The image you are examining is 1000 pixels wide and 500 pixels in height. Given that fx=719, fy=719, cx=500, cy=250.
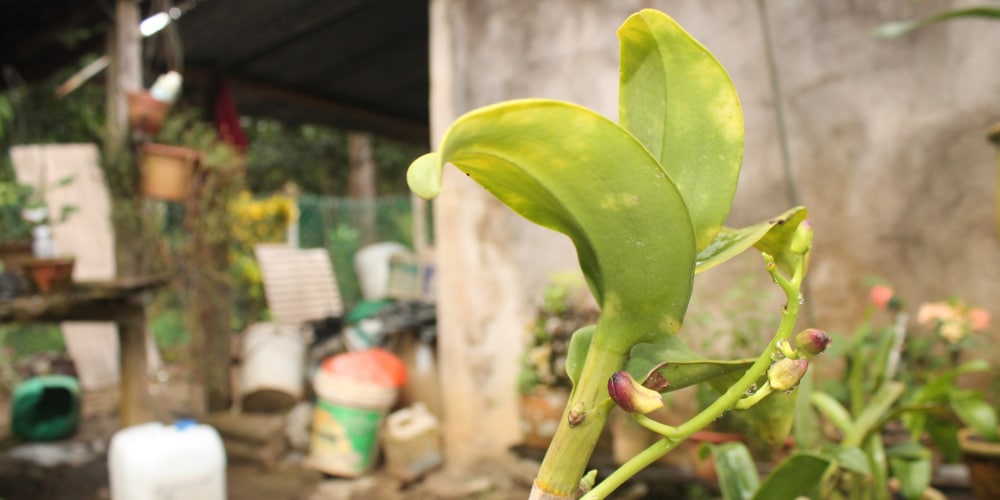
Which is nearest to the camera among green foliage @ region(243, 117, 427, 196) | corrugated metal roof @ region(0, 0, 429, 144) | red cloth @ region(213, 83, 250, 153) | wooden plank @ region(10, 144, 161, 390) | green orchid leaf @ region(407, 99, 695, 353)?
green orchid leaf @ region(407, 99, 695, 353)

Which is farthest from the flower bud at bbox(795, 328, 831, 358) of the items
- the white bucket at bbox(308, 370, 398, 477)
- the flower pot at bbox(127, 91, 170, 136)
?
the flower pot at bbox(127, 91, 170, 136)

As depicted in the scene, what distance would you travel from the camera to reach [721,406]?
49 centimetres

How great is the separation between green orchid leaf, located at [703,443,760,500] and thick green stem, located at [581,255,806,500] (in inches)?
32.0

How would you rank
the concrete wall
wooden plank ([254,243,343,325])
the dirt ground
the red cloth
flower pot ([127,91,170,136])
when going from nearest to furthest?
the concrete wall < the dirt ground < flower pot ([127,91,170,136]) < the red cloth < wooden plank ([254,243,343,325])

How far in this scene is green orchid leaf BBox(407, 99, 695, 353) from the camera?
16.5 inches

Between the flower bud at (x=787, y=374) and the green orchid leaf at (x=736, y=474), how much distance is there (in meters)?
0.85

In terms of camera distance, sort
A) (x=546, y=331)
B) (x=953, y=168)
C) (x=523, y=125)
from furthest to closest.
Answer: (x=546, y=331) → (x=953, y=168) → (x=523, y=125)

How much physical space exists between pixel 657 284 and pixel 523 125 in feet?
0.45

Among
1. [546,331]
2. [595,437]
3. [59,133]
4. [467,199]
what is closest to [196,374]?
[467,199]

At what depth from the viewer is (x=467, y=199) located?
3.81m

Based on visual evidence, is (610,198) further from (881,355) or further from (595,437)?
(881,355)

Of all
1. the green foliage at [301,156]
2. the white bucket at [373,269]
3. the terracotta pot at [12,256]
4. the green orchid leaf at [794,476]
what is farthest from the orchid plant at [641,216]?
the green foliage at [301,156]

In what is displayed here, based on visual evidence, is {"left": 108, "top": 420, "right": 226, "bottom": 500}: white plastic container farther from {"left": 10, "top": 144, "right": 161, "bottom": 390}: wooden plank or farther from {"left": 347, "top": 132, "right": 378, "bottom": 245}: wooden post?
{"left": 347, "top": 132, "right": 378, "bottom": 245}: wooden post

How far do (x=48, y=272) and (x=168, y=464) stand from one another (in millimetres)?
952
